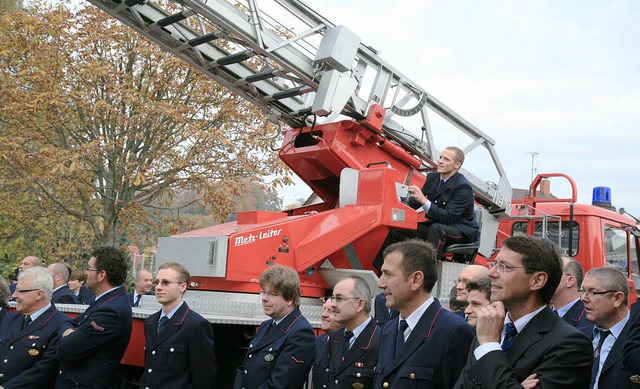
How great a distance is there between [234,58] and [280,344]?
4.10 m

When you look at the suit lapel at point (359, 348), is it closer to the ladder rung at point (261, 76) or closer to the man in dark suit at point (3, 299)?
the ladder rung at point (261, 76)

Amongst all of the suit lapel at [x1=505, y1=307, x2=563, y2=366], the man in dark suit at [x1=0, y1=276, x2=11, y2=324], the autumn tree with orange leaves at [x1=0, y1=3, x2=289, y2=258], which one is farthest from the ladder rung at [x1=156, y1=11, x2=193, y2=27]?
the autumn tree with orange leaves at [x1=0, y1=3, x2=289, y2=258]

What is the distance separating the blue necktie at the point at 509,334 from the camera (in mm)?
3689

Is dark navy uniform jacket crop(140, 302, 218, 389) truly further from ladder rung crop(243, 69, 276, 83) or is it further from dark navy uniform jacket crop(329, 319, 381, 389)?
ladder rung crop(243, 69, 276, 83)

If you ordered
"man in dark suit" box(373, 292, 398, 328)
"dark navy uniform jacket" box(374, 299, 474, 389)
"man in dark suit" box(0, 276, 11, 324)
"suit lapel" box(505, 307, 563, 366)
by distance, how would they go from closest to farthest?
"suit lapel" box(505, 307, 563, 366) < "dark navy uniform jacket" box(374, 299, 474, 389) < "man in dark suit" box(373, 292, 398, 328) < "man in dark suit" box(0, 276, 11, 324)

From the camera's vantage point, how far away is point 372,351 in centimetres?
536

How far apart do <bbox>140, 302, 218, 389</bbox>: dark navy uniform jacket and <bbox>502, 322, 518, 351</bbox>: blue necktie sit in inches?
120

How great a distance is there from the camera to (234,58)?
8859 millimetres

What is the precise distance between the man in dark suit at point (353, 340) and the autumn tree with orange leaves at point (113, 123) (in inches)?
404

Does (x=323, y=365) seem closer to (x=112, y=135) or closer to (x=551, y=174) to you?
(x=551, y=174)

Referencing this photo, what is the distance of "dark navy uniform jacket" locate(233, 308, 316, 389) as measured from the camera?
570 centimetres

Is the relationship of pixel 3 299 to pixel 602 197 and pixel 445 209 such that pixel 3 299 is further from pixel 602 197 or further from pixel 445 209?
pixel 602 197

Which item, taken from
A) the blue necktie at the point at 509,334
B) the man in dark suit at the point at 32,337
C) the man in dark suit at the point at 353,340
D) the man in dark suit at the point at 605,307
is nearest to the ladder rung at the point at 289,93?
the man in dark suit at the point at 32,337

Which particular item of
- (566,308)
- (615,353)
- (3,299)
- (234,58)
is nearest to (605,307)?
(615,353)
